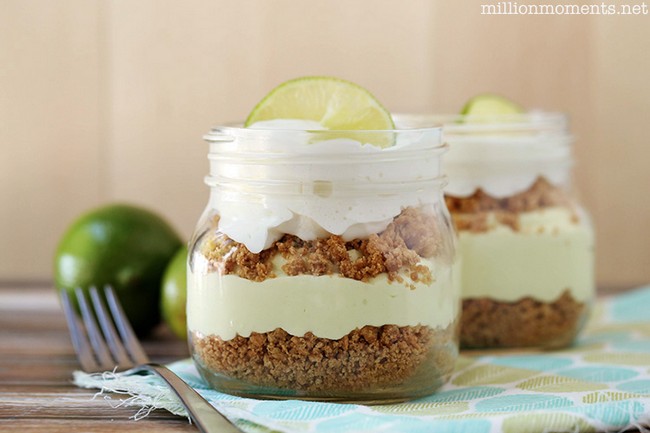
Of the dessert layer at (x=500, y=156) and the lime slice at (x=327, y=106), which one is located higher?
the lime slice at (x=327, y=106)

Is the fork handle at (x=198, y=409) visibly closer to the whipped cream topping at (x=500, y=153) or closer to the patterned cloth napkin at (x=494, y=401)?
the patterned cloth napkin at (x=494, y=401)

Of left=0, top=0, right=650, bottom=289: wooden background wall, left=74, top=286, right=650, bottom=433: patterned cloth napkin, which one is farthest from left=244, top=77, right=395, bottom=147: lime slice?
left=0, top=0, right=650, bottom=289: wooden background wall

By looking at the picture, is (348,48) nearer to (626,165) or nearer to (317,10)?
(317,10)

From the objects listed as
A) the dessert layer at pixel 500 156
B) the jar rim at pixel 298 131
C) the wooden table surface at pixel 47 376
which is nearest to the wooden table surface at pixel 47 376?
the wooden table surface at pixel 47 376

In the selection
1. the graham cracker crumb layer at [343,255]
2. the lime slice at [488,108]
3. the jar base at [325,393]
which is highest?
the lime slice at [488,108]

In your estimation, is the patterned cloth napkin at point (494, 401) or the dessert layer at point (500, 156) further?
the dessert layer at point (500, 156)

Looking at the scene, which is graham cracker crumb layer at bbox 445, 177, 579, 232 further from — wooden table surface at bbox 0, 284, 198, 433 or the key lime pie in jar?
wooden table surface at bbox 0, 284, 198, 433

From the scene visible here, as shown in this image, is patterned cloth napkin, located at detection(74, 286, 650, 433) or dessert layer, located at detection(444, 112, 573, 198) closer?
patterned cloth napkin, located at detection(74, 286, 650, 433)

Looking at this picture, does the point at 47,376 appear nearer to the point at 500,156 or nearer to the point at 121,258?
the point at 121,258

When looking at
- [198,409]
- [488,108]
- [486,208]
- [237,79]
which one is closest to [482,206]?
[486,208]
